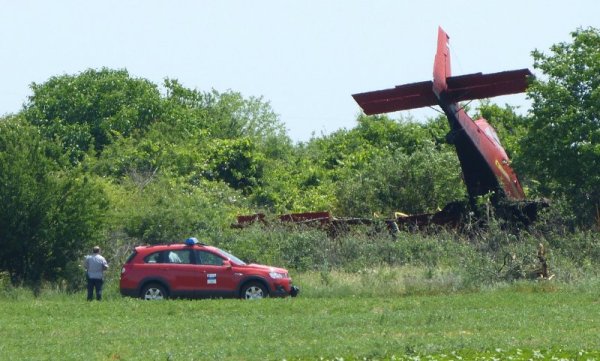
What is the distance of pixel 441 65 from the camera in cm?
3500

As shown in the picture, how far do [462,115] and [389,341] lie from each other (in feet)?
59.1

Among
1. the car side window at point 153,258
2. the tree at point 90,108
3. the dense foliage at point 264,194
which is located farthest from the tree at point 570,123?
the tree at point 90,108

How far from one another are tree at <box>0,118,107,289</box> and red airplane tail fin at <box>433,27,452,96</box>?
1060cm

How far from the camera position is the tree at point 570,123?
117 ft

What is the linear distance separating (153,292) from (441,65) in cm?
1204

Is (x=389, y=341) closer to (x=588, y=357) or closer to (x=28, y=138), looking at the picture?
(x=588, y=357)

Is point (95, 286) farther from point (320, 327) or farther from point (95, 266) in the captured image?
point (320, 327)

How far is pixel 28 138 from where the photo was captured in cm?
3294

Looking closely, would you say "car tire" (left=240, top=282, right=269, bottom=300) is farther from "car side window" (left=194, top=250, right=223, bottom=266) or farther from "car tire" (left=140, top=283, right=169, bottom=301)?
"car tire" (left=140, top=283, right=169, bottom=301)

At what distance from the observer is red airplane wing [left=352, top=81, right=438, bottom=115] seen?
34.5m

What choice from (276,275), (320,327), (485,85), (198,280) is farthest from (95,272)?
(485,85)

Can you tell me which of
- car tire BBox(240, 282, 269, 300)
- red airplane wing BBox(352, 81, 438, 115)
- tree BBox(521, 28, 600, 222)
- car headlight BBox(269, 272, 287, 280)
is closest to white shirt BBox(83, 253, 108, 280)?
car tire BBox(240, 282, 269, 300)

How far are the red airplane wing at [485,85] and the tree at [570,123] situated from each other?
189 centimetres

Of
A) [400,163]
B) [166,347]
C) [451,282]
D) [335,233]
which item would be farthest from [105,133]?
[166,347]
